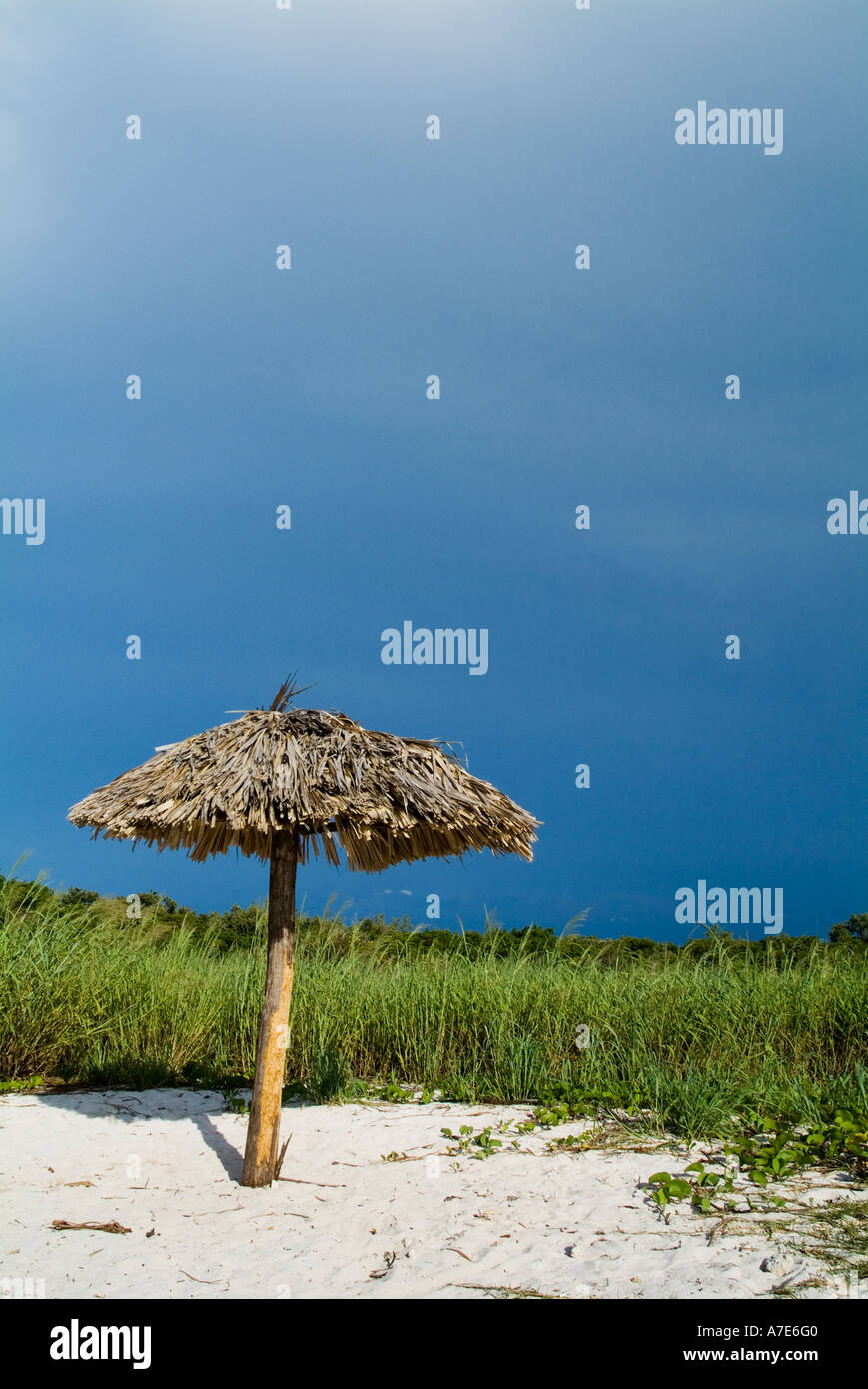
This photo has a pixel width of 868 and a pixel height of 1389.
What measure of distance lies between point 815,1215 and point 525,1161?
1634mm

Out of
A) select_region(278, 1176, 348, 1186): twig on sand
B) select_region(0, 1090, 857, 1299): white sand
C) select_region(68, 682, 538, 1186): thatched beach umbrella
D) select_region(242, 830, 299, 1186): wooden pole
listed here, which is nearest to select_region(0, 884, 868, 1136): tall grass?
select_region(0, 1090, 857, 1299): white sand

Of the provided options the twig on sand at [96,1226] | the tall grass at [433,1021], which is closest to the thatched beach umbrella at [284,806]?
the twig on sand at [96,1226]

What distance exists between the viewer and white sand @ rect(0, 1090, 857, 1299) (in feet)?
13.1

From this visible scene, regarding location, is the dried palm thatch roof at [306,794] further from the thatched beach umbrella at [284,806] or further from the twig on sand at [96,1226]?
the twig on sand at [96,1226]

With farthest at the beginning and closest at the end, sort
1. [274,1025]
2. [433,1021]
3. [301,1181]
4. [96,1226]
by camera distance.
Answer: [433,1021] < [301,1181] < [274,1025] < [96,1226]

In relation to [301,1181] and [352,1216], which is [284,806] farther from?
[301,1181]

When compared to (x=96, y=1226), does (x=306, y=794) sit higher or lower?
higher

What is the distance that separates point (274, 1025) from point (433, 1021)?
8.48ft

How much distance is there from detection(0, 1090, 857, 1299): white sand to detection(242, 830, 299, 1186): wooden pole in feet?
0.64

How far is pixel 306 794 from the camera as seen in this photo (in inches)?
191

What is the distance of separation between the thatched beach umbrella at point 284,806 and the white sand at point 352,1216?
1.85 ft

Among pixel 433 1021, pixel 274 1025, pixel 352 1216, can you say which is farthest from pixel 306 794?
pixel 433 1021

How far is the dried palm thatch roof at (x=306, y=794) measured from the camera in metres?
4.86
